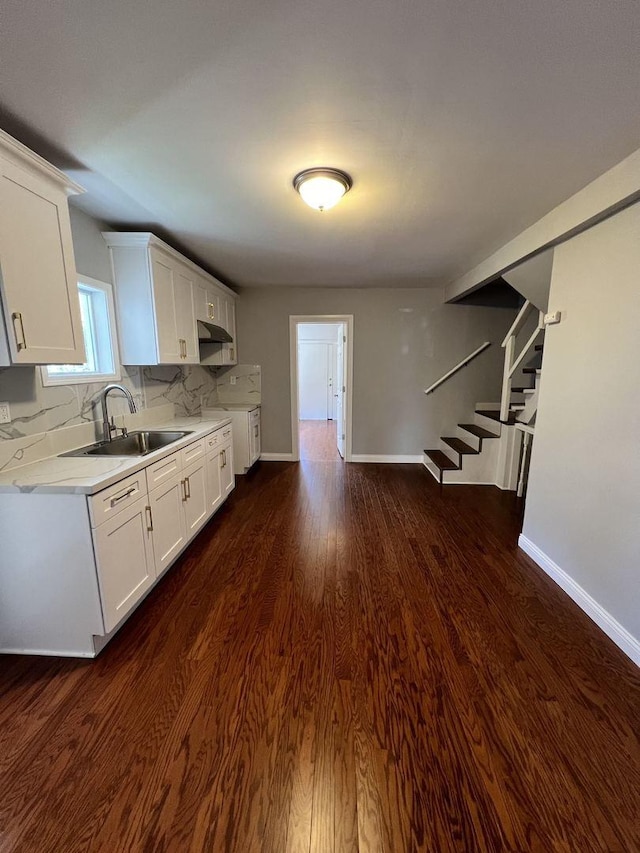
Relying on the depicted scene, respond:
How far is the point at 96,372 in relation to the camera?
2432mm

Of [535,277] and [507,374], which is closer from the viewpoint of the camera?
[535,277]

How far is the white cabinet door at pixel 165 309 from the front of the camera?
2616mm

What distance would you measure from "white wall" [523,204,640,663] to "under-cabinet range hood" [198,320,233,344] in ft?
9.94

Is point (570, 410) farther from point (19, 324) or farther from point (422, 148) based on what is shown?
point (19, 324)

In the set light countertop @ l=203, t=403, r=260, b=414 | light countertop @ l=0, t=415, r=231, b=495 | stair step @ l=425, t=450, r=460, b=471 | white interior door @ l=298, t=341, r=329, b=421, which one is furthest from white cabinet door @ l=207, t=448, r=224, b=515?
white interior door @ l=298, t=341, r=329, b=421

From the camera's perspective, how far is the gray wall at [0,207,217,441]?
1804mm

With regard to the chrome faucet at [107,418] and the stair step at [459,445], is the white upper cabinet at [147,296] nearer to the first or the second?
the chrome faucet at [107,418]

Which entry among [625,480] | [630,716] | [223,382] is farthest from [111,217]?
[630,716]

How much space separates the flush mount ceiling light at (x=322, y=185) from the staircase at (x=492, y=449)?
280 cm

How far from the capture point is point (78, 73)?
1185 millimetres

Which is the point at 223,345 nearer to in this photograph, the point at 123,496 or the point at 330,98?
the point at 123,496

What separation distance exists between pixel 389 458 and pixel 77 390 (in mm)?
3837

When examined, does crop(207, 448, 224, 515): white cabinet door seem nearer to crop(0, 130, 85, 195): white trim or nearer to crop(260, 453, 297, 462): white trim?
crop(260, 453, 297, 462): white trim

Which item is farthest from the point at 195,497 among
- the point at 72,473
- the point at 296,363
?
the point at 296,363
